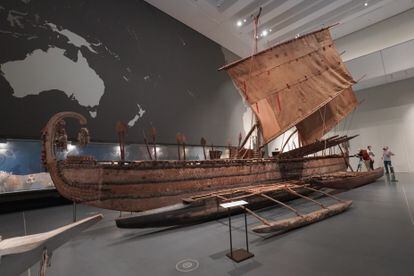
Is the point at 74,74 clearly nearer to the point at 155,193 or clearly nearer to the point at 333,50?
the point at 155,193

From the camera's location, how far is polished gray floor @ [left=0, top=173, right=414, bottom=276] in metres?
2.01

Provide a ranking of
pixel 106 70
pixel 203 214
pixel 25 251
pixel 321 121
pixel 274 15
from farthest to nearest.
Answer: pixel 274 15
pixel 321 121
pixel 106 70
pixel 203 214
pixel 25 251

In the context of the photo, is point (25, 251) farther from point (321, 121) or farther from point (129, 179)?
point (321, 121)

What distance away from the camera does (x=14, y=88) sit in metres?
5.47

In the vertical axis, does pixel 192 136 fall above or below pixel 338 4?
below

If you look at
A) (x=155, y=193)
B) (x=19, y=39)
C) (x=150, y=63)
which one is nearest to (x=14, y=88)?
(x=19, y=39)

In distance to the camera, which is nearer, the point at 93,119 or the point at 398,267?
the point at 398,267

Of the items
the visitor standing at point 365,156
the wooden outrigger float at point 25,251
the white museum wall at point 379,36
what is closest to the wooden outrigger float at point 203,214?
the wooden outrigger float at point 25,251

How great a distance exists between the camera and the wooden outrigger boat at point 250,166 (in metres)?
3.21

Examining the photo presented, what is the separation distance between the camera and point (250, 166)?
5.14 meters

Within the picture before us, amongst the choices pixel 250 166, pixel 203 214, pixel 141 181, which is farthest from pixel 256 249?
pixel 250 166

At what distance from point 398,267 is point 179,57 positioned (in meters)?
9.33

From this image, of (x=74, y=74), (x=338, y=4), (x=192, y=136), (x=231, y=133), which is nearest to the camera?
(x=74, y=74)

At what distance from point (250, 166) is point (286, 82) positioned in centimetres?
362
